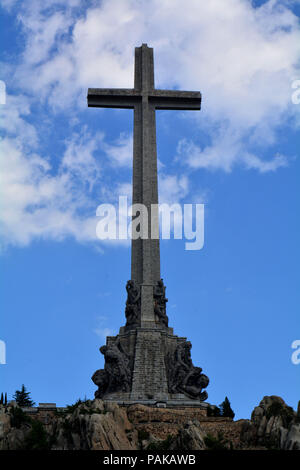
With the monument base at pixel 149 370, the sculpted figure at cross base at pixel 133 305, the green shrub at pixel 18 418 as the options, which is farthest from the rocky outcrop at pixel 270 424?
the sculpted figure at cross base at pixel 133 305

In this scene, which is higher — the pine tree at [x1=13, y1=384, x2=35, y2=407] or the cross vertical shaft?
the cross vertical shaft

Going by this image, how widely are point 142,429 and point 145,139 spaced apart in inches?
778

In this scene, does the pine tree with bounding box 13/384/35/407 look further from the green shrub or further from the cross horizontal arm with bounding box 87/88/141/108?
the cross horizontal arm with bounding box 87/88/141/108

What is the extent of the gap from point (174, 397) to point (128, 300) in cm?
620

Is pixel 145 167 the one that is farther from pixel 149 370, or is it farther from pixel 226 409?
pixel 226 409

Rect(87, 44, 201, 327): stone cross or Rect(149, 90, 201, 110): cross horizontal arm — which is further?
Rect(149, 90, 201, 110): cross horizontal arm

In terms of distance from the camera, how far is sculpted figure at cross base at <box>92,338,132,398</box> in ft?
109

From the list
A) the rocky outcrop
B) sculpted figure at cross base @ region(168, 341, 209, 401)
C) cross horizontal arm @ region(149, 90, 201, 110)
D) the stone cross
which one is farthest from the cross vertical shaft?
the rocky outcrop

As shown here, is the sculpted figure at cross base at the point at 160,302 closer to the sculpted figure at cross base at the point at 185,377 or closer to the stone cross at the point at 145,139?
the stone cross at the point at 145,139

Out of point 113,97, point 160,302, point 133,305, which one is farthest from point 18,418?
point 113,97

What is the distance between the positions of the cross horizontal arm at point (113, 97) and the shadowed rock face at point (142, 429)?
70.2 feet

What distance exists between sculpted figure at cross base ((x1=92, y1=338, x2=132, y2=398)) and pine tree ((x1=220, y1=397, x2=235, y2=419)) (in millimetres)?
4892

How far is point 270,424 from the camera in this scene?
25.8m
